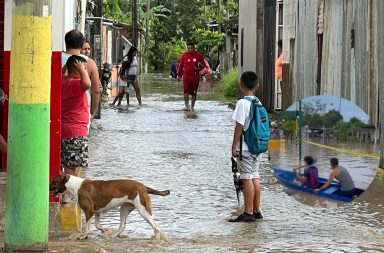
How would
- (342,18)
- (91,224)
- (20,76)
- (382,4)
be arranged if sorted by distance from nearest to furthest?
1. (20,76)
2. (91,224)
3. (382,4)
4. (342,18)

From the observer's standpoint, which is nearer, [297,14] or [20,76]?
[20,76]

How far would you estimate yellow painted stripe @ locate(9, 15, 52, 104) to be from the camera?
24.5 feet

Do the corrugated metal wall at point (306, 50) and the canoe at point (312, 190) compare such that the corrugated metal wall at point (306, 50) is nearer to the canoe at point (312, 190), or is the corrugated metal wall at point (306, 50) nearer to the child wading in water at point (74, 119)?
the canoe at point (312, 190)

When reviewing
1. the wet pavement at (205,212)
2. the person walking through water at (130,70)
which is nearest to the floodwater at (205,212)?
the wet pavement at (205,212)

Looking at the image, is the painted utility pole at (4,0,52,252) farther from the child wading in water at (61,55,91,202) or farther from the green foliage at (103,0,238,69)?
the green foliage at (103,0,238,69)

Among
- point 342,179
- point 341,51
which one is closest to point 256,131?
point 342,179

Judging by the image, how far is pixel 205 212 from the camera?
10047 mm

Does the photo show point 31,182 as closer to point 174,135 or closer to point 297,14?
point 174,135

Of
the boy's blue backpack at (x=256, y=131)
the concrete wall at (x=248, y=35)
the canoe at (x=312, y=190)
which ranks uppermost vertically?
the concrete wall at (x=248, y=35)

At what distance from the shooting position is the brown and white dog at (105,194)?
835cm

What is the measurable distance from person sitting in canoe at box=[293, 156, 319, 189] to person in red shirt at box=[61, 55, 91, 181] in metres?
2.03

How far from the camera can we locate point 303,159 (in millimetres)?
9453

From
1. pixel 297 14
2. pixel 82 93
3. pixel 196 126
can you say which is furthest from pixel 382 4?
pixel 196 126

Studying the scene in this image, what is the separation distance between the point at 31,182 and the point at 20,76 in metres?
0.79
